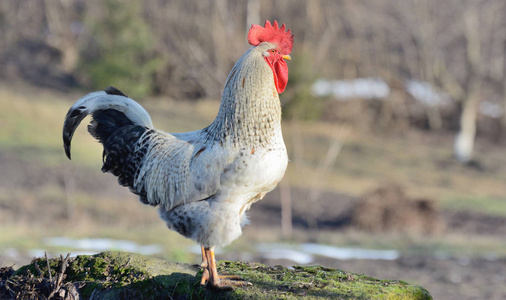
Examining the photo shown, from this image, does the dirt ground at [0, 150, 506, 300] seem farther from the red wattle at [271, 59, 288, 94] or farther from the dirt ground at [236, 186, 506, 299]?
the red wattle at [271, 59, 288, 94]

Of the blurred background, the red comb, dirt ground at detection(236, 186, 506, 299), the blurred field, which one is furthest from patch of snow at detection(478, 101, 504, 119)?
the red comb

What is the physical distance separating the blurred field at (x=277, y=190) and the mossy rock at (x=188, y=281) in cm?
490

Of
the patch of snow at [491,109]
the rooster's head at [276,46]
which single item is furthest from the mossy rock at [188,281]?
the patch of snow at [491,109]

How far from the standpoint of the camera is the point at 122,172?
511 cm

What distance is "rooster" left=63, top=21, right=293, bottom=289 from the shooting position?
429 centimetres

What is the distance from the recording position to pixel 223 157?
14.3 feet

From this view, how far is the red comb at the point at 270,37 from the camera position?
183 inches

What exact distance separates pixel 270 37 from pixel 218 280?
6.59 feet

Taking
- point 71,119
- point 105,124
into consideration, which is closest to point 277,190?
point 105,124

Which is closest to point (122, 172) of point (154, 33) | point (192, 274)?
point (192, 274)

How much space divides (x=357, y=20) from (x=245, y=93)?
3883cm

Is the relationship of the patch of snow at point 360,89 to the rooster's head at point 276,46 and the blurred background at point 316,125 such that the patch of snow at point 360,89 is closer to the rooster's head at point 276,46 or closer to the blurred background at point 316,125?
the blurred background at point 316,125

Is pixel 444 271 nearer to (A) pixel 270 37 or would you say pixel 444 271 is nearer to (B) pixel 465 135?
(A) pixel 270 37

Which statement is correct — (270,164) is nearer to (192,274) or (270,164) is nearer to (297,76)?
(192,274)
